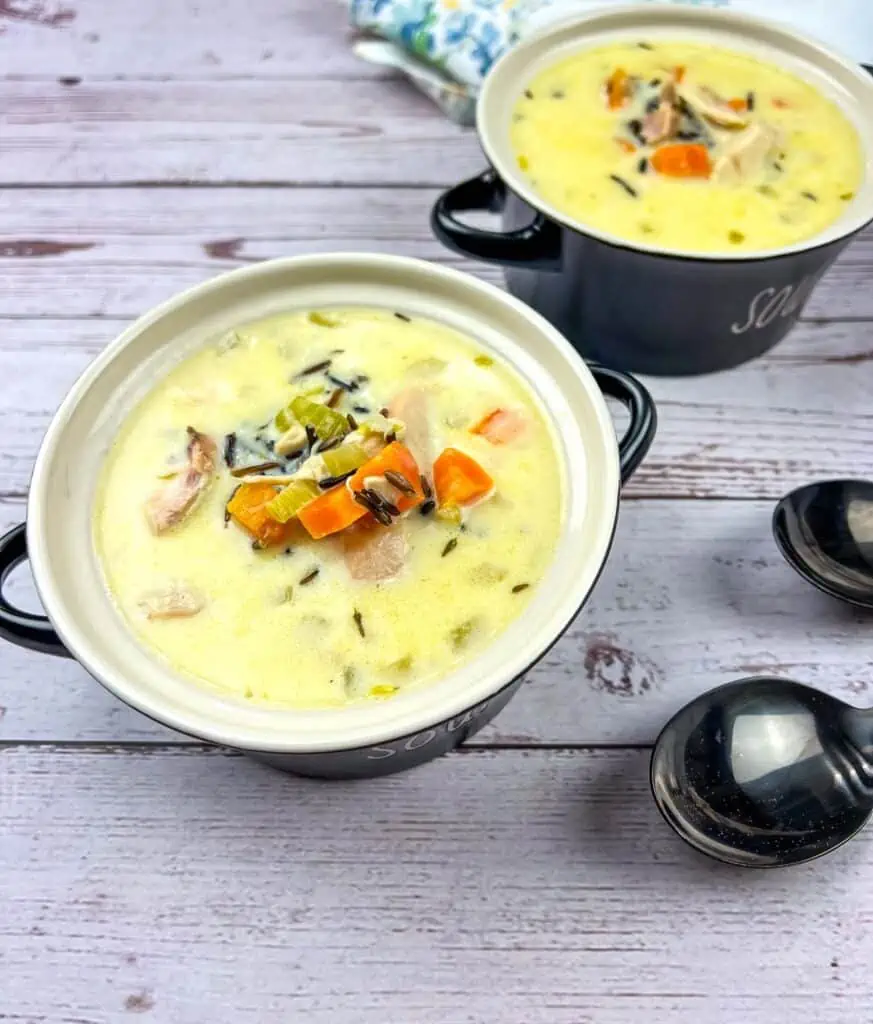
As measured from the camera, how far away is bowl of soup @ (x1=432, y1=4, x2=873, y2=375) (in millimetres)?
1277

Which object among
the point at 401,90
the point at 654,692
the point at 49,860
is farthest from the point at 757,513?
the point at 401,90

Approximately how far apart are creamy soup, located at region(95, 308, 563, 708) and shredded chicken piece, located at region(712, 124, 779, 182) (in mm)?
512

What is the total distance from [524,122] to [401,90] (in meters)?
0.46

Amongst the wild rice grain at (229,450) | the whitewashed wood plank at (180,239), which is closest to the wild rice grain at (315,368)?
the wild rice grain at (229,450)

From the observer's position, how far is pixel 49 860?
106cm

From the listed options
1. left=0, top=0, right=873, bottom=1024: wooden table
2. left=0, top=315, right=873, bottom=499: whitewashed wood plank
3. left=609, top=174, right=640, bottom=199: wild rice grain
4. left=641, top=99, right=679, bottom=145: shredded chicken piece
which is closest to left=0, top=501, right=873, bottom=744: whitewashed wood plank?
left=0, top=0, right=873, bottom=1024: wooden table

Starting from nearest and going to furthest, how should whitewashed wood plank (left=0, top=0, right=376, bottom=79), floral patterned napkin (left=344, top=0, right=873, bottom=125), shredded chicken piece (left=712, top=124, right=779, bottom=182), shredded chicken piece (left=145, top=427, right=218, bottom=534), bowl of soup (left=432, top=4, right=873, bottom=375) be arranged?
shredded chicken piece (left=145, top=427, right=218, bottom=534), bowl of soup (left=432, top=4, right=873, bottom=375), shredded chicken piece (left=712, top=124, right=779, bottom=182), floral patterned napkin (left=344, top=0, right=873, bottom=125), whitewashed wood plank (left=0, top=0, right=376, bottom=79)

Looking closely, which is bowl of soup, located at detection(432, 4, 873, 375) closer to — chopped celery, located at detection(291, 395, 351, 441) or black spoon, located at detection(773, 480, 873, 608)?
black spoon, located at detection(773, 480, 873, 608)

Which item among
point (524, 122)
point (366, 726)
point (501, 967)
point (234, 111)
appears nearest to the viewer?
point (366, 726)

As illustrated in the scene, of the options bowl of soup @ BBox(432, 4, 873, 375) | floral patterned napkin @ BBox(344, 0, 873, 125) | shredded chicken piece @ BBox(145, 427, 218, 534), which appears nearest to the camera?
shredded chicken piece @ BBox(145, 427, 218, 534)

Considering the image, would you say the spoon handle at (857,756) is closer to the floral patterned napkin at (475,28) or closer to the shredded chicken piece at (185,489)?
the shredded chicken piece at (185,489)

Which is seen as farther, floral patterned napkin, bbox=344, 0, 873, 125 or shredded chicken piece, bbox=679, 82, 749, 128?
floral patterned napkin, bbox=344, 0, 873, 125

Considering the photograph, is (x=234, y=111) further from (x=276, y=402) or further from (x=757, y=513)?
(x=757, y=513)

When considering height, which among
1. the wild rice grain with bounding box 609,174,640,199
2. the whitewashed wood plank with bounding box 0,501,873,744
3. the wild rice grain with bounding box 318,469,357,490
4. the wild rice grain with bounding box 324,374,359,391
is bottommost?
the whitewashed wood plank with bounding box 0,501,873,744
